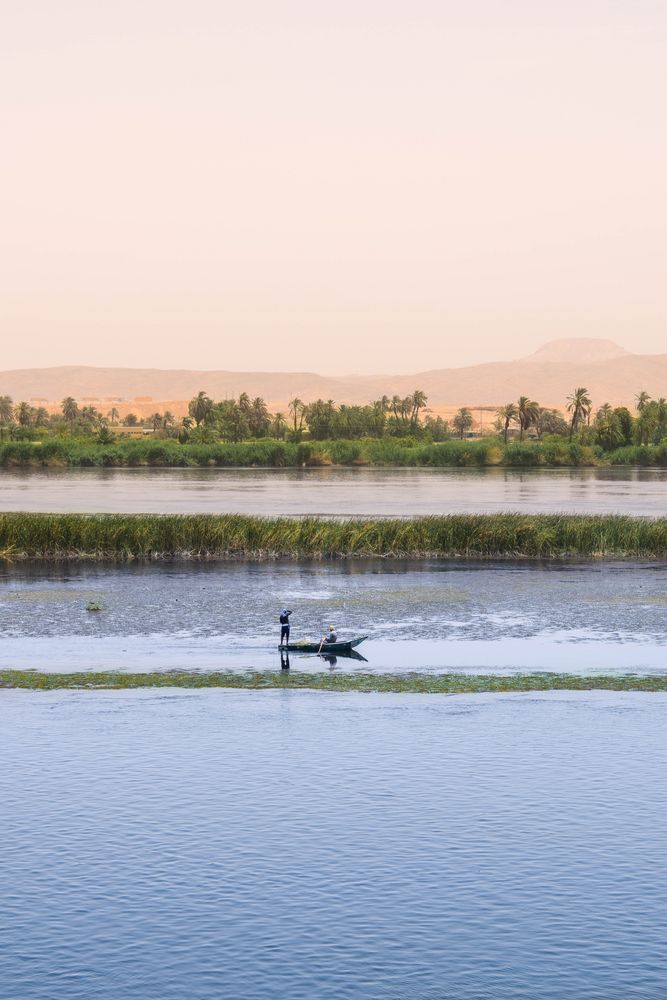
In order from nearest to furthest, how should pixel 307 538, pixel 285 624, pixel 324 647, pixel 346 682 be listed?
pixel 346 682
pixel 285 624
pixel 324 647
pixel 307 538

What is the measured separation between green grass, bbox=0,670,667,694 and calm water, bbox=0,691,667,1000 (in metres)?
1.89

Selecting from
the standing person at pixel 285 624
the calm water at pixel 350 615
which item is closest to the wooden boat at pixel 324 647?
the standing person at pixel 285 624

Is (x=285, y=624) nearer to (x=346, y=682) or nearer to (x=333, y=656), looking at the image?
(x=333, y=656)

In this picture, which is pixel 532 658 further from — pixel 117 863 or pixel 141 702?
pixel 117 863

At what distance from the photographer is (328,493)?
145 meters

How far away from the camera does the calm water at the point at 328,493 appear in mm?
112938

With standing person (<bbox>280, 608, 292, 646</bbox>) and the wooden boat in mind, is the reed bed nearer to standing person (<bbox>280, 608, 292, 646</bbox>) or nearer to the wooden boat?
the wooden boat

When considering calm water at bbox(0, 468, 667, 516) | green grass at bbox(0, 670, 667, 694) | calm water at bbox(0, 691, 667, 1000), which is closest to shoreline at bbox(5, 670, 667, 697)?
green grass at bbox(0, 670, 667, 694)

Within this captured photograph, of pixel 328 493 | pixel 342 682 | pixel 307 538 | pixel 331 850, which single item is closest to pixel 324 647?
pixel 342 682

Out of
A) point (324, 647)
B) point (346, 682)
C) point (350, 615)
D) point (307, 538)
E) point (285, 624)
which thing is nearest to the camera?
point (346, 682)

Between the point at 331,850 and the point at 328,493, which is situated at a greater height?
the point at 328,493

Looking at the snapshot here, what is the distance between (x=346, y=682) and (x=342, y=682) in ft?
0.37

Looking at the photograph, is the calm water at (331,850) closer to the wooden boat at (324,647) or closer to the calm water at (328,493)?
the wooden boat at (324,647)

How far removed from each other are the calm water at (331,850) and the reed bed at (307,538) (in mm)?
36231
